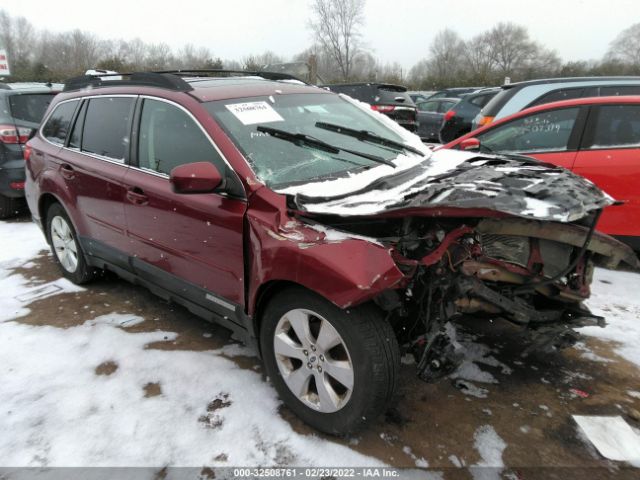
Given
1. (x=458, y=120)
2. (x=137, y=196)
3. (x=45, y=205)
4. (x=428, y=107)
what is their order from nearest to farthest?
(x=137, y=196) → (x=45, y=205) → (x=458, y=120) → (x=428, y=107)

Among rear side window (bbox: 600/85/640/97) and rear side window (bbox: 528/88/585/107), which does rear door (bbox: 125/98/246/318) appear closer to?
rear side window (bbox: 528/88/585/107)

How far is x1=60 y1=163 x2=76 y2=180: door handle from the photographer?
3854 millimetres

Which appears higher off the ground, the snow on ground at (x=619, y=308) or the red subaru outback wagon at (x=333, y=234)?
the red subaru outback wagon at (x=333, y=234)

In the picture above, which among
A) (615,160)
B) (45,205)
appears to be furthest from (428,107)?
(45,205)

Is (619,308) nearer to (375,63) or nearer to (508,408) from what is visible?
(508,408)

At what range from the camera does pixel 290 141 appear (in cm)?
281

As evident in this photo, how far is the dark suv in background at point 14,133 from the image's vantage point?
643 cm

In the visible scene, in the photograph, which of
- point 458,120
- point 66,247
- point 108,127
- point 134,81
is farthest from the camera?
point 458,120

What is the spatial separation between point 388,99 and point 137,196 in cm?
843

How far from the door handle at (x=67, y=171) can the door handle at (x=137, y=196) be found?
3.26 ft

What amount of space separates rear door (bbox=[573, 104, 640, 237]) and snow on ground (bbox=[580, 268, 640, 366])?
0.45 metres

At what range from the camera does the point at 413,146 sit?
337 cm

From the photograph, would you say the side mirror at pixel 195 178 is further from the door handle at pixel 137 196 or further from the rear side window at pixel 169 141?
the door handle at pixel 137 196

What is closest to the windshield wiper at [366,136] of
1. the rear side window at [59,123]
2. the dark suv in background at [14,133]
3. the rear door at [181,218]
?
the rear door at [181,218]
